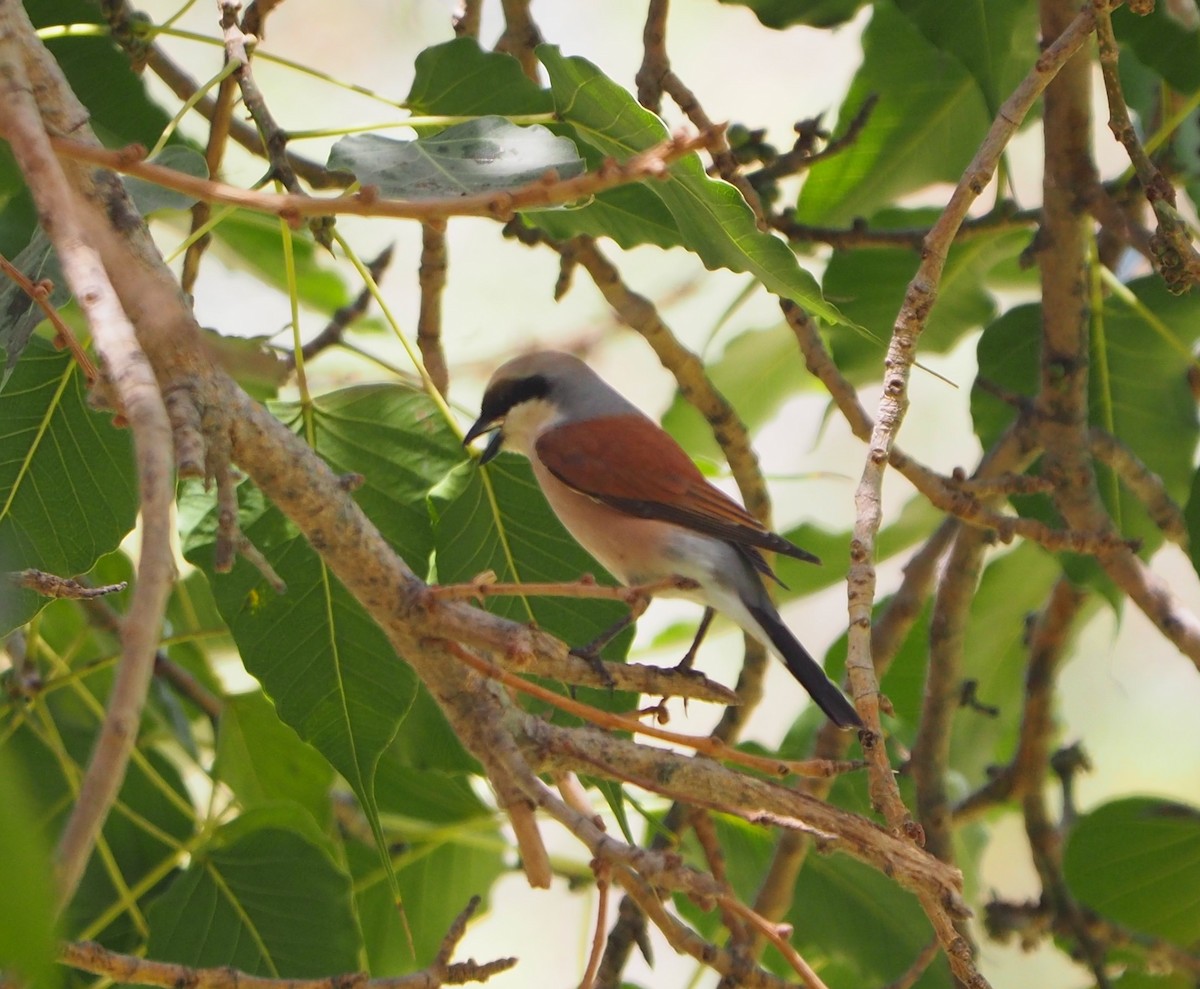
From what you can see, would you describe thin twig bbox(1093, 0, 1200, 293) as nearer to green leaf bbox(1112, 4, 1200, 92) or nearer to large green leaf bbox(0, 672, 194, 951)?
green leaf bbox(1112, 4, 1200, 92)

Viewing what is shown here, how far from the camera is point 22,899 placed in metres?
0.49

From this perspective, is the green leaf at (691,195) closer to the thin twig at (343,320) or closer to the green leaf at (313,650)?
the green leaf at (313,650)

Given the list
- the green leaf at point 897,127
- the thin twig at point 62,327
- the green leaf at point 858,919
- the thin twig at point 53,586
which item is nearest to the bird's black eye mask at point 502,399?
the green leaf at point 897,127

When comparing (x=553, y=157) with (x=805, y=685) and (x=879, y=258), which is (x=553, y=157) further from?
(x=879, y=258)

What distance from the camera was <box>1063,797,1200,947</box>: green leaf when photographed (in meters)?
2.09

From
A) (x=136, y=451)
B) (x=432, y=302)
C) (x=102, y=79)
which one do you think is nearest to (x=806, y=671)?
(x=432, y=302)

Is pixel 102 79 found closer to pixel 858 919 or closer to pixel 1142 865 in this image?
pixel 858 919

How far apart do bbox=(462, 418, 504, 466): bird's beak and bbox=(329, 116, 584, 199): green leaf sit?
587 millimetres

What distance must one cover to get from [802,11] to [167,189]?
119 centimetres

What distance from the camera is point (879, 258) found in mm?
2369

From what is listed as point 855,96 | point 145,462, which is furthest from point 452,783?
point 145,462

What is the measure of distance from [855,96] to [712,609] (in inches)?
38.9

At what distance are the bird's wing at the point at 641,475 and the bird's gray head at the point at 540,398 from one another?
0.12 metres

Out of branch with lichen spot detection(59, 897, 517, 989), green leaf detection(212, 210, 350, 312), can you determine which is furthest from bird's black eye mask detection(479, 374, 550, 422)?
branch with lichen spot detection(59, 897, 517, 989)
